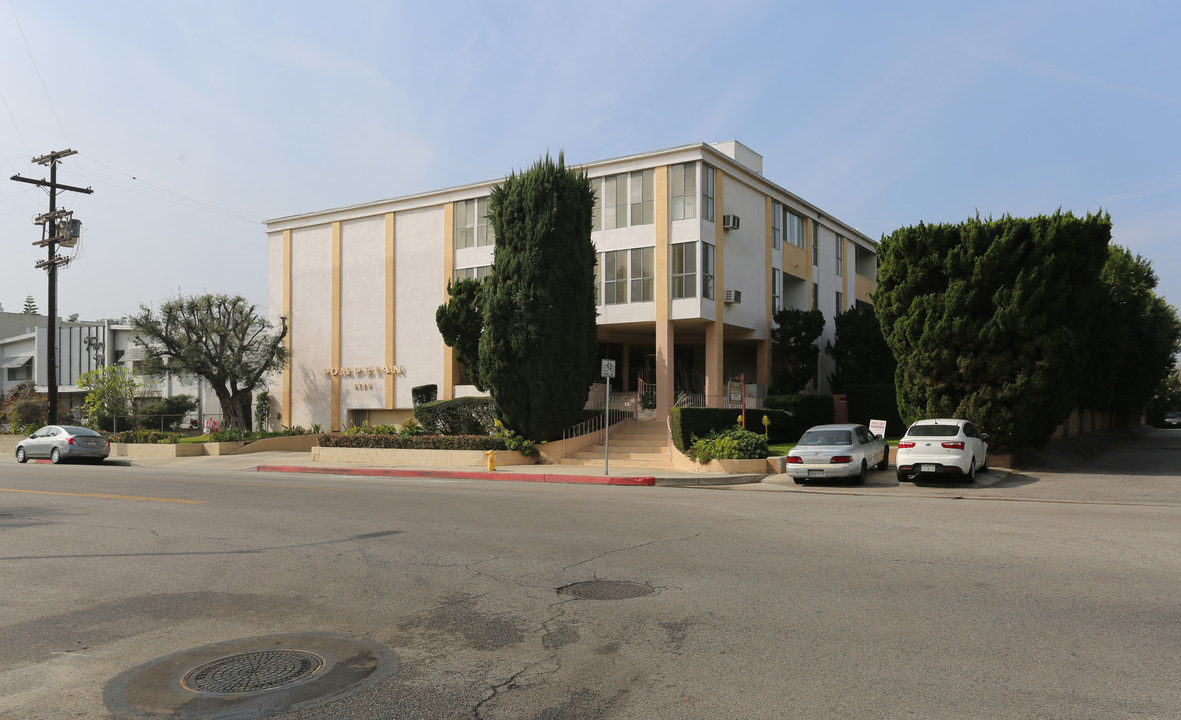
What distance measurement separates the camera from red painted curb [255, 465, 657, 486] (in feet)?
68.4

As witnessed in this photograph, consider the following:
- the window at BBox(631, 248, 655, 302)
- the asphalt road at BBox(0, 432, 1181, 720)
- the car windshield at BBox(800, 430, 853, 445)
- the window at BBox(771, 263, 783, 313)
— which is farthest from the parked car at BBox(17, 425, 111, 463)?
the window at BBox(771, 263, 783, 313)

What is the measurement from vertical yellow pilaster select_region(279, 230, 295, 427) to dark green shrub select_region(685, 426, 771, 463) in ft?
82.3

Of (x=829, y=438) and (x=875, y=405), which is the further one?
(x=875, y=405)

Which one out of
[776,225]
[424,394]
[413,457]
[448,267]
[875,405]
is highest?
[776,225]

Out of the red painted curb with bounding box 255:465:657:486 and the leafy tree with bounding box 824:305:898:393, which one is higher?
the leafy tree with bounding box 824:305:898:393

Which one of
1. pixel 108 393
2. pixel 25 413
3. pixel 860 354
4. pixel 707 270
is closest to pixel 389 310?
pixel 707 270

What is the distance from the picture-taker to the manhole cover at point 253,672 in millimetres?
4969

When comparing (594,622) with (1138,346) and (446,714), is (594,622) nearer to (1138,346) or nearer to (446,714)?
(446,714)

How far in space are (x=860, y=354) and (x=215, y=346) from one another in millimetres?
29600

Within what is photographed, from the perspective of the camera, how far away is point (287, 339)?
41.3m

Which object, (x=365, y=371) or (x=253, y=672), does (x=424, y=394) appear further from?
(x=253, y=672)

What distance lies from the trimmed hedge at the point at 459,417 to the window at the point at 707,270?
901cm

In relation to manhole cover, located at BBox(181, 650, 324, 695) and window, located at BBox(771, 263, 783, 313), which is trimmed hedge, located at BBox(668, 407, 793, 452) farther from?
manhole cover, located at BBox(181, 650, 324, 695)

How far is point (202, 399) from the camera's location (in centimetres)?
5100
